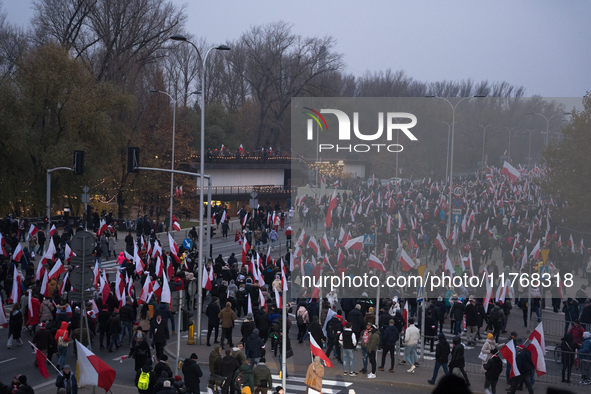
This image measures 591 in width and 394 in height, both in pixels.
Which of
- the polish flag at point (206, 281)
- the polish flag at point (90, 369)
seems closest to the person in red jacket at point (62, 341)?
the polish flag at point (90, 369)

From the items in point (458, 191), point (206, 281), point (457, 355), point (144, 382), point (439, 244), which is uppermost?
point (458, 191)

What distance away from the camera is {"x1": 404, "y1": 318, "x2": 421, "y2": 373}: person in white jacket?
15.3m

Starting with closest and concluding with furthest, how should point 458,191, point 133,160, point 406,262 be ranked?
point 406,262 → point 133,160 → point 458,191

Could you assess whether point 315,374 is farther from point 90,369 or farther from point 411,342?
point 90,369

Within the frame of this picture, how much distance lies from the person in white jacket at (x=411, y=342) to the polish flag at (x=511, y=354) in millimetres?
2337

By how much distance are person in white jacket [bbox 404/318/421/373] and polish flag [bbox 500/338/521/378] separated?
234 cm

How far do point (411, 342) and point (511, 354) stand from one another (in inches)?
105

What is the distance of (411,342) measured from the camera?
609 inches

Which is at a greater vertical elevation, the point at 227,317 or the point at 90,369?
the point at 90,369

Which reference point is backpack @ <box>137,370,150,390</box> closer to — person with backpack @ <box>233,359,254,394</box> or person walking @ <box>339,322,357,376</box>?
person with backpack @ <box>233,359,254,394</box>

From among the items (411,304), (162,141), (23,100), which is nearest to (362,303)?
(411,304)

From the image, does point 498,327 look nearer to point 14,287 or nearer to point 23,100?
point 14,287

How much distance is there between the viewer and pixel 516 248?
85.9 feet

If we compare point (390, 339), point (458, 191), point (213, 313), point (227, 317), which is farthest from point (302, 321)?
point (458, 191)
